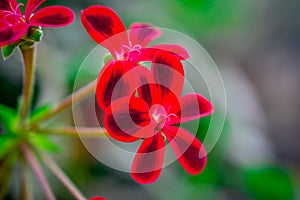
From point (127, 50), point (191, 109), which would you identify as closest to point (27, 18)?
point (127, 50)

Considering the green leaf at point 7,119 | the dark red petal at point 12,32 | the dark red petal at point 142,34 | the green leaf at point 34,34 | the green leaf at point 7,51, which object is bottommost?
the green leaf at point 7,119

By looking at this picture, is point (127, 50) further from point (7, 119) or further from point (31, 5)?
point (7, 119)

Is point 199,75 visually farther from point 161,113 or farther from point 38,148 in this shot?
point 161,113

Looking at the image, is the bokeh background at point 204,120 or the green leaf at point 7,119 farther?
the bokeh background at point 204,120

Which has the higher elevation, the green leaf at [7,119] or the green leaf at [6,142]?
the green leaf at [7,119]

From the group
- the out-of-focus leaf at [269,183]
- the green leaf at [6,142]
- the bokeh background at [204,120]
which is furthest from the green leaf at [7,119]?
the out-of-focus leaf at [269,183]

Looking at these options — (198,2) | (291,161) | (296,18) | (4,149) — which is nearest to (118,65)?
(4,149)

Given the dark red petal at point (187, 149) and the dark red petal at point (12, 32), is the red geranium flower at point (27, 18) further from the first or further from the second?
the dark red petal at point (187, 149)
